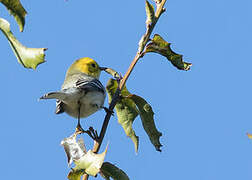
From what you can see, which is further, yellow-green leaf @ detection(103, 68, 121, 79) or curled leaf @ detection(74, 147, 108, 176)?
yellow-green leaf @ detection(103, 68, 121, 79)

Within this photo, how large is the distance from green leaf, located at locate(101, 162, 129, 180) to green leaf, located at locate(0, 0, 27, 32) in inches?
44.5

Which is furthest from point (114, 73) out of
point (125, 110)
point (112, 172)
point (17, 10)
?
point (17, 10)

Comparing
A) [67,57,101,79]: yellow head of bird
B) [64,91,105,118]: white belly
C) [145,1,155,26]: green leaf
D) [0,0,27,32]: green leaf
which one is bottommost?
[0,0,27,32]: green leaf

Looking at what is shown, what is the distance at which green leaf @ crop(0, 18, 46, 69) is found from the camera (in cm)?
139

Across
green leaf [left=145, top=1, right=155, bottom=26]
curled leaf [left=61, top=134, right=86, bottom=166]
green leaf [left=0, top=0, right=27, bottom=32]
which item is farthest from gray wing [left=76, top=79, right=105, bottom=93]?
green leaf [left=0, top=0, right=27, bottom=32]

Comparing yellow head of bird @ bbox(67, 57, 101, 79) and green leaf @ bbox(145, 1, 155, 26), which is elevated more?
yellow head of bird @ bbox(67, 57, 101, 79)

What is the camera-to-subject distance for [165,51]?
2695 mm

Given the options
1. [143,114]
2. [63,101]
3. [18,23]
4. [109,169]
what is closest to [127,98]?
[143,114]

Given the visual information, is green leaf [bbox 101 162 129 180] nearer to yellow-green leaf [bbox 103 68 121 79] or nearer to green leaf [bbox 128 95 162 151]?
green leaf [bbox 128 95 162 151]

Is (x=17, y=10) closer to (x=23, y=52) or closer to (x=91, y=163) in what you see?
(x=23, y=52)

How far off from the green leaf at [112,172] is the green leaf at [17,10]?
1130 millimetres

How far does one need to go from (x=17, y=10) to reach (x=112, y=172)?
117cm

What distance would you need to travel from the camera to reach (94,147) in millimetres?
2322

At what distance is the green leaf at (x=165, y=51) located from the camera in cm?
264
